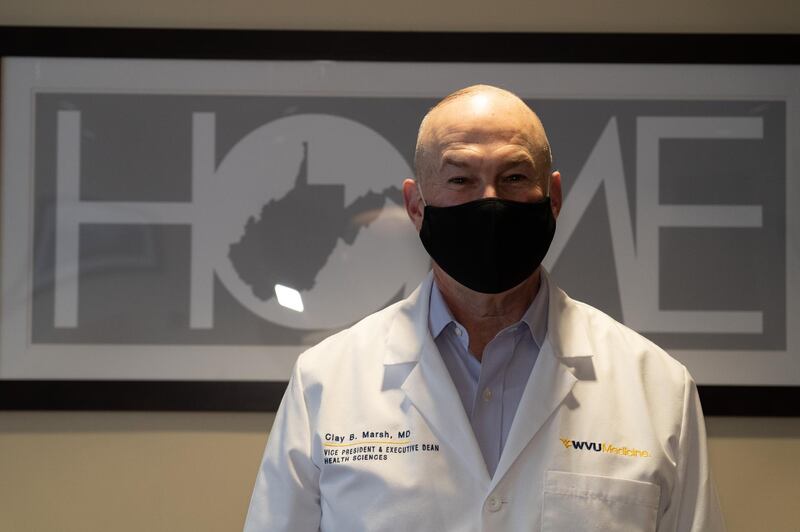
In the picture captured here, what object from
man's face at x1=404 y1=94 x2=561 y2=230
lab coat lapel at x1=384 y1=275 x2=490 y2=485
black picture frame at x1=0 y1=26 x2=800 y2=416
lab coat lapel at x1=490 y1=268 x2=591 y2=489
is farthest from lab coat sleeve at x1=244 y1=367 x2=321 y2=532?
black picture frame at x1=0 y1=26 x2=800 y2=416

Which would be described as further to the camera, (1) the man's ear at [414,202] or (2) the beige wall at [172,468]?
(2) the beige wall at [172,468]

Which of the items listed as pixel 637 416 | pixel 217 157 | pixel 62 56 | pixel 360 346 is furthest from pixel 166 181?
pixel 637 416

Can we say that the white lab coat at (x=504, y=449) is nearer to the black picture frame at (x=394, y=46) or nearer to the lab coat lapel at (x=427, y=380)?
the lab coat lapel at (x=427, y=380)

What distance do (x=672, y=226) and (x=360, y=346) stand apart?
41.5 inches

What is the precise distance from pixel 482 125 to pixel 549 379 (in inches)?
14.8

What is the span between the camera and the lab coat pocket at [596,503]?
46.9 inches

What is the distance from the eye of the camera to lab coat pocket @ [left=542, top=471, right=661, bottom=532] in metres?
1.19

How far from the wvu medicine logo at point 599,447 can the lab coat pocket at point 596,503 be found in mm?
41

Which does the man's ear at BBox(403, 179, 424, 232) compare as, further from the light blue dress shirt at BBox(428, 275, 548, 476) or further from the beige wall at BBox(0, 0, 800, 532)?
the beige wall at BBox(0, 0, 800, 532)

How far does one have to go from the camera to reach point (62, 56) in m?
2.14

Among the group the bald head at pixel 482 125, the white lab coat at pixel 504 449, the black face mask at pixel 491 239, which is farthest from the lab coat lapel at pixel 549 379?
the bald head at pixel 482 125

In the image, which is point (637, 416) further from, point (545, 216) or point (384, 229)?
point (384, 229)

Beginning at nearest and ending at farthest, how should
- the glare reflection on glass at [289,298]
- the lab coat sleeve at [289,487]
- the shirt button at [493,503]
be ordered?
1. the shirt button at [493,503]
2. the lab coat sleeve at [289,487]
3. the glare reflection on glass at [289,298]

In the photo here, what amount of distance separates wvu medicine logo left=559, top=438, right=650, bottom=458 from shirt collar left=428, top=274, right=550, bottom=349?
0.50ft
